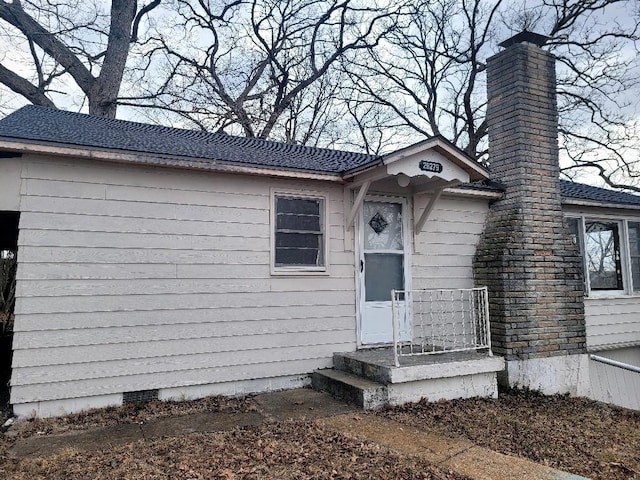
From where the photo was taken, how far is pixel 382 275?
242 inches

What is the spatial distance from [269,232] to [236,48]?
12764mm

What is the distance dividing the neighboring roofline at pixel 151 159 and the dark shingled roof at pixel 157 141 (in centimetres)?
4

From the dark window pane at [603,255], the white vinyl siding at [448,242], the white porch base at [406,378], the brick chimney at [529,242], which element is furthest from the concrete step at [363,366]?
the dark window pane at [603,255]

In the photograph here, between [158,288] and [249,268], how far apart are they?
39.9 inches

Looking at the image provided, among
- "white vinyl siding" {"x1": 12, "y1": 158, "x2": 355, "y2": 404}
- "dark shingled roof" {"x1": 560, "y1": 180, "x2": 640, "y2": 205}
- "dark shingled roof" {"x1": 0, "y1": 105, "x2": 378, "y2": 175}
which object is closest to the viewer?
"white vinyl siding" {"x1": 12, "y1": 158, "x2": 355, "y2": 404}

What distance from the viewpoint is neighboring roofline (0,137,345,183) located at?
13.9ft

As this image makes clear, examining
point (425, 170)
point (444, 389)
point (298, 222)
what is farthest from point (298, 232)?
point (444, 389)

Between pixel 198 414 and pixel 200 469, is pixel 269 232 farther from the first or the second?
pixel 200 469

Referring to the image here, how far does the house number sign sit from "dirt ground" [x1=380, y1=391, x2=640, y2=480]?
2638 mm

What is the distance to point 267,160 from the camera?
5508 millimetres

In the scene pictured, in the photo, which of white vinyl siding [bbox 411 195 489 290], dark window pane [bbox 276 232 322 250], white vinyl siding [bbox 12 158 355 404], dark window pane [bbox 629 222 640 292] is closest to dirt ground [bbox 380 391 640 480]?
white vinyl siding [bbox 12 158 355 404]

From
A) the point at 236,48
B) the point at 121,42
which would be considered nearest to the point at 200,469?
the point at 121,42

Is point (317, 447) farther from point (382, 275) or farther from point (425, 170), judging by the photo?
point (425, 170)

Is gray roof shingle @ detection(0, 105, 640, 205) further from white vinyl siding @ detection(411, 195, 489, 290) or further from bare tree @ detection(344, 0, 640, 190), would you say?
bare tree @ detection(344, 0, 640, 190)
